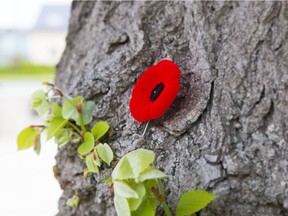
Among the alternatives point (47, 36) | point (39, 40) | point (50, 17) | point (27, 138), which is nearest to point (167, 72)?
point (27, 138)

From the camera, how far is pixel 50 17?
28.4 feet

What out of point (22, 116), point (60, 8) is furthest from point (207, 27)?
point (60, 8)

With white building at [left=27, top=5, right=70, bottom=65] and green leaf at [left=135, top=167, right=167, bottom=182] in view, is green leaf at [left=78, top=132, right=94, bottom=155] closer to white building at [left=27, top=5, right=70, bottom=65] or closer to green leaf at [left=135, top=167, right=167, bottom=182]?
green leaf at [left=135, top=167, right=167, bottom=182]

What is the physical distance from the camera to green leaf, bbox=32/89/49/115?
67cm

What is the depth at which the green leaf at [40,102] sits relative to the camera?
2.21 feet

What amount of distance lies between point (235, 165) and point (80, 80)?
0.33 m

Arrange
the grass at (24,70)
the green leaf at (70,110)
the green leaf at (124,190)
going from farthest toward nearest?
the grass at (24,70)
the green leaf at (70,110)
the green leaf at (124,190)

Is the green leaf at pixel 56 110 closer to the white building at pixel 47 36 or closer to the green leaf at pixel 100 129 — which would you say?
the green leaf at pixel 100 129

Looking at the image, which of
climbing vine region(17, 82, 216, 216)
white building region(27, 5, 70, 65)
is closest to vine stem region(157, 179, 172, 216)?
climbing vine region(17, 82, 216, 216)

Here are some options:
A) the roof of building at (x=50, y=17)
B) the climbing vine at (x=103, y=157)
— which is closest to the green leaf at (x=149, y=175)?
the climbing vine at (x=103, y=157)

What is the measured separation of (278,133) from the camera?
0.56m

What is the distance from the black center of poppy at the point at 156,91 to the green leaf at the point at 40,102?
0.19 meters

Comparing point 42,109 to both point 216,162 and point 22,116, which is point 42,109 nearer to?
point 216,162

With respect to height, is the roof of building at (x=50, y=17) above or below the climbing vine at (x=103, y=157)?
above
